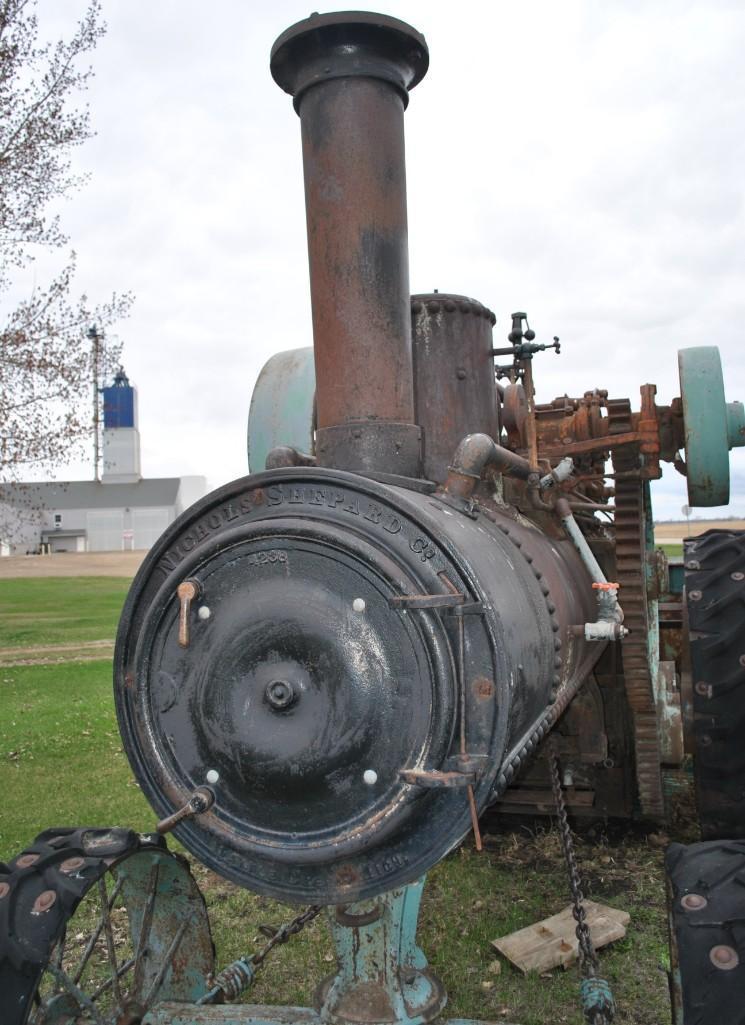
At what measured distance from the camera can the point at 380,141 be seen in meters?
2.84

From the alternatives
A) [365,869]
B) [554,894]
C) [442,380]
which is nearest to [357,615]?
[365,869]

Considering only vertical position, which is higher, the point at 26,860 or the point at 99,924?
the point at 26,860

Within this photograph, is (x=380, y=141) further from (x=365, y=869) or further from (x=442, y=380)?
(x=365, y=869)

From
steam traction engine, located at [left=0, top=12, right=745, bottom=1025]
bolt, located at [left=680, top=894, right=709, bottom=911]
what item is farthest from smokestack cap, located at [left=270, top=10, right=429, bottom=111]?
bolt, located at [left=680, top=894, right=709, bottom=911]

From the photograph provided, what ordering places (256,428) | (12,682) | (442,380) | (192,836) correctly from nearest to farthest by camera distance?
(192,836) → (442,380) → (256,428) → (12,682)

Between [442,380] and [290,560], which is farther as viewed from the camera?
[442,380]

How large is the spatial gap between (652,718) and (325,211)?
239 centimetres

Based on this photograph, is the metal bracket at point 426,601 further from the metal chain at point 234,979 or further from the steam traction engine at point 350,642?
the metal chain at point 234,979

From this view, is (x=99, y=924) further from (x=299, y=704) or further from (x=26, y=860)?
(x=299, y=704)

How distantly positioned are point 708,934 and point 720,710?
1576mm

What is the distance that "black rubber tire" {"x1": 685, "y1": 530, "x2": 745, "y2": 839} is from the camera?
11.5 ft

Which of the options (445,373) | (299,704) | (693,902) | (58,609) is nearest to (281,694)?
(299,704)

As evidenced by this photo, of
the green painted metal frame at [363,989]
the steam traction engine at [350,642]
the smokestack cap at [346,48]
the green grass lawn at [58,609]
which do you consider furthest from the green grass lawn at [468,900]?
the green grass lawn at [58,609]

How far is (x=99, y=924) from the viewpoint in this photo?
2699 mm
